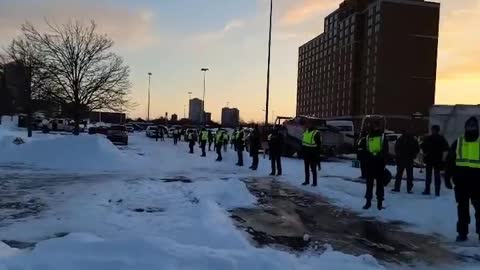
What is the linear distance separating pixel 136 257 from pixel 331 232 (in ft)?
15.2

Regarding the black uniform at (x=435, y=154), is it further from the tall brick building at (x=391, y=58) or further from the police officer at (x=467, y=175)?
the tall brick building at (x=391, y=58)

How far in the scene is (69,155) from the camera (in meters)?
24.8

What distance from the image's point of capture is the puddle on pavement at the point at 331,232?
27.3 ft

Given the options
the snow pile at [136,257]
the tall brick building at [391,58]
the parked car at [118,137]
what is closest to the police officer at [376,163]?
the snow pile at [136,257]

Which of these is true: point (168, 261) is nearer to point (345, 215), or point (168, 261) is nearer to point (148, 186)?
point (345, 215)

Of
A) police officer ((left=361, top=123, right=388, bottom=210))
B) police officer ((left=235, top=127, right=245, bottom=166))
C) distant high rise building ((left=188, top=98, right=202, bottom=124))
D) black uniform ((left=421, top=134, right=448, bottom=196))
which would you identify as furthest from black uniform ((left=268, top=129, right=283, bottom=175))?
distant high rise building ((left=188, top=98, right=202, bottom=124))

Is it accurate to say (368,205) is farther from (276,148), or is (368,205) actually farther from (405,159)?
(276,148)

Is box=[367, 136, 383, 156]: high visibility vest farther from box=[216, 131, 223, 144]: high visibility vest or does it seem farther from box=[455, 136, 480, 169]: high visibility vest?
box=[216, 131, 223, 144]: high visibility vest

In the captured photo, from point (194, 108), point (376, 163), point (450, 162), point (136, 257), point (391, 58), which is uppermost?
point (391, 58)

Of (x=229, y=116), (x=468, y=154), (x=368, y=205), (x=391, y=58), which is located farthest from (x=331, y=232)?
(x=229, y=116)

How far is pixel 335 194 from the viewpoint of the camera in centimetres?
1477

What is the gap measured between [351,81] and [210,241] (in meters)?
111

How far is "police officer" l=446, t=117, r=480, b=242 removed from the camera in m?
9.29

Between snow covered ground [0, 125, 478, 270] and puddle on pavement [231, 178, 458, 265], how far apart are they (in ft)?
1.64
